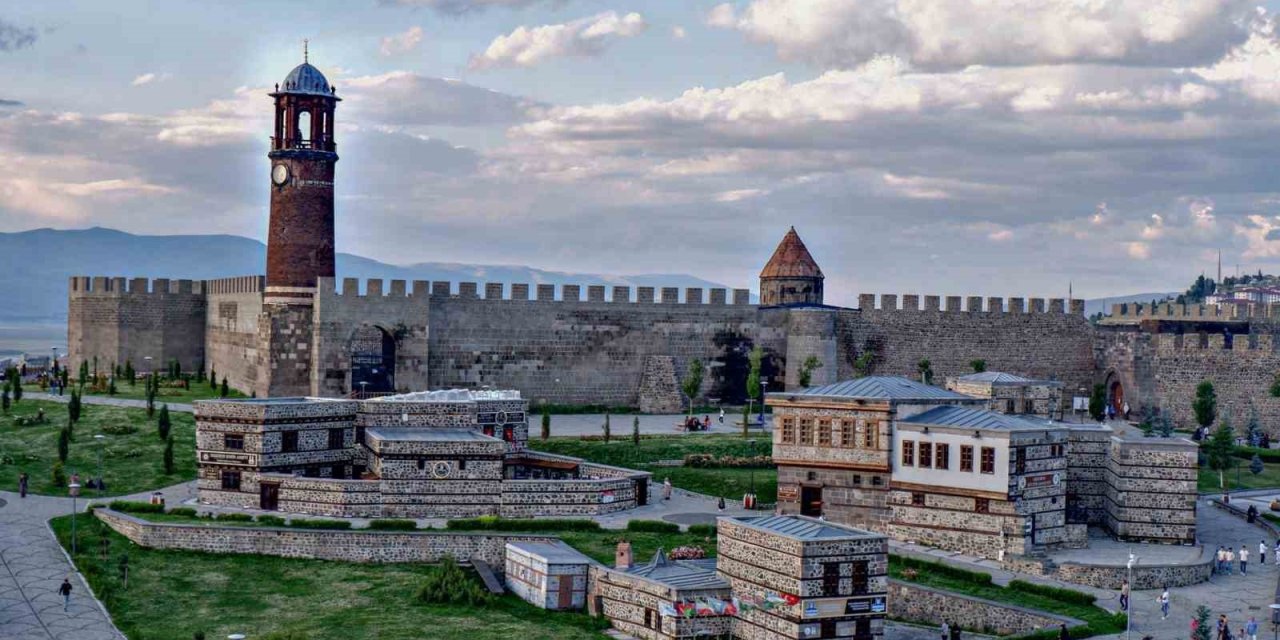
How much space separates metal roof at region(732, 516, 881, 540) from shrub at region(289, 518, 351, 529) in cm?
1250

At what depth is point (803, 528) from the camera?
32.3m

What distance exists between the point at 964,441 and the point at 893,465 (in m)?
2.46

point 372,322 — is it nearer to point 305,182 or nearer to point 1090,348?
point 305,182

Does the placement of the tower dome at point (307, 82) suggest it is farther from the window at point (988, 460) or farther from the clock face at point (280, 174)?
the window at point (988, 460)

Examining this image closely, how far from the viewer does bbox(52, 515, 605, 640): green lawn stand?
3362cm

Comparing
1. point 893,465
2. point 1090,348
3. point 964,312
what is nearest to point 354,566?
point 893,465

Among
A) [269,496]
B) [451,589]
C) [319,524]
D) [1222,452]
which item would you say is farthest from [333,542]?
[1222,452]

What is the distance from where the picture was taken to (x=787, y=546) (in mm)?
31359

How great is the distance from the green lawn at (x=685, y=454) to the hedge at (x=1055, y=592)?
35.3 ft

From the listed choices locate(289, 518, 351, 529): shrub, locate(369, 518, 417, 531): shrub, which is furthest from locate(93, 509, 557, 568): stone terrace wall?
locate(369, 518, 417, 531): shrub

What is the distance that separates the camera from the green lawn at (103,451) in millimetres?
45750

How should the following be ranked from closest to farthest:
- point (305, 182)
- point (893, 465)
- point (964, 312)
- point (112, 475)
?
1. point (893, 465)
2. point (112, 475)
3. point (305, 182)
4. point (964, 312)

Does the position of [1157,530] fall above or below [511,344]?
below

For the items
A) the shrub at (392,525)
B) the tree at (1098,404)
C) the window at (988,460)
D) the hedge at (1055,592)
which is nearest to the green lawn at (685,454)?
the window at (988,460)
